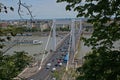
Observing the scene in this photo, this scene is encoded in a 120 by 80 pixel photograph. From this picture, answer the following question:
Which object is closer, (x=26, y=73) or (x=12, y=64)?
(x=12, y=64)

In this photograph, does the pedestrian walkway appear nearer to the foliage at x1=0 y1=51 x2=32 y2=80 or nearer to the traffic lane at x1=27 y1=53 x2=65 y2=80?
the foliage at x1=0 y1=51 x2=32 y2=80

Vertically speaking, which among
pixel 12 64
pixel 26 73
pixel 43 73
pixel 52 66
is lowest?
pixel 52 66

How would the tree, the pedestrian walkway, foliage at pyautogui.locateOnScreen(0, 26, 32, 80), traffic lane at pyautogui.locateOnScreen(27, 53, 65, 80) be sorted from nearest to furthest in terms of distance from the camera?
foliage at pyautogui.locateOnScreen(0, 26, 32, 80)
the pedestrian walkway
the tree
traffic lane at pyautogui.locateOnScreen(27, 53, 65, 80)

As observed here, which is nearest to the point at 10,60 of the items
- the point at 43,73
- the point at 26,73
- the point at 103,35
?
the point at 103,35

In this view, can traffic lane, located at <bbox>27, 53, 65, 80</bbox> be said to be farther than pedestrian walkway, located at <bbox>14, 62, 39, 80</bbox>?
Yes

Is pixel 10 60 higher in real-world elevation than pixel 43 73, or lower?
higher

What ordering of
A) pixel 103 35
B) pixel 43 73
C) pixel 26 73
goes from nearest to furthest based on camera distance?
pixel 103 35 → pixel 26 73 → pixel 43 73

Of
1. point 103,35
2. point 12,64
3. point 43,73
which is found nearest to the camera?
point 12,64

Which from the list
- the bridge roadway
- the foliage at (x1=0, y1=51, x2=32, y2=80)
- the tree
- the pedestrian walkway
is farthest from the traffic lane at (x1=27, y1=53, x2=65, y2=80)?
the foliage at (x1=0, y1=51, x2=32, y2=80)

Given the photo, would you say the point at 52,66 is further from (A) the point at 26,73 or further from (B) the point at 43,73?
(A) the point at 26,73
